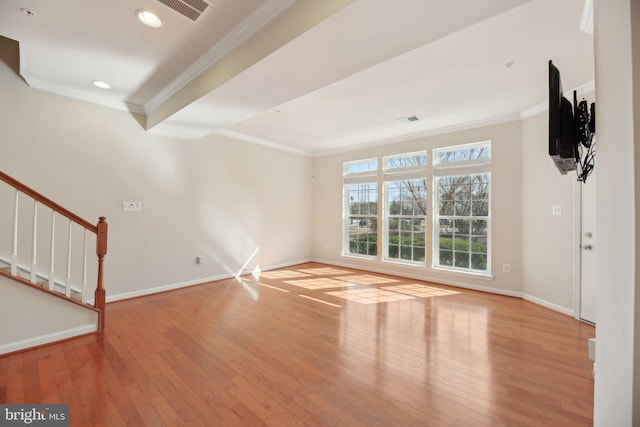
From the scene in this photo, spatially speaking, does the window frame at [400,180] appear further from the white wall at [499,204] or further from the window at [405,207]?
the white wall at [499,204]

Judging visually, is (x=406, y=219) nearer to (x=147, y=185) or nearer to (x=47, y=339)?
(x=147, y=185)

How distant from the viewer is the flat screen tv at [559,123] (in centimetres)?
148

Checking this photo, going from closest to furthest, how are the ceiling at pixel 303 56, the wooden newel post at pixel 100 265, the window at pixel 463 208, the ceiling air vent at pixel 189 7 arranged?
the ceiling at pixel 303 56 → the ceiling air vent at pixel 189 7 → the wooden newel post at pixel 100 265 → the window at pixel 463 208

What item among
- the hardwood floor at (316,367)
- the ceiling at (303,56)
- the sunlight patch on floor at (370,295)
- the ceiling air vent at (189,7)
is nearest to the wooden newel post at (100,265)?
the hardwood floor at (316,367)

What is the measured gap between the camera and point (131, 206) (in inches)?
148

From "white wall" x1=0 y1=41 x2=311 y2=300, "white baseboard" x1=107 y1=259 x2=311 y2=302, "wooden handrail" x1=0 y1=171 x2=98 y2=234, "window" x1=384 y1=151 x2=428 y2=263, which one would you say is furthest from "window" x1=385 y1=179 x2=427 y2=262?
"wooden handrail" x1=0 y1=171 x2=98 y2=234

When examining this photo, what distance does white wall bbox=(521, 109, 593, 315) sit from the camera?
10.9 feet

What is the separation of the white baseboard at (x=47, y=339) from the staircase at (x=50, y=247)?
106mm

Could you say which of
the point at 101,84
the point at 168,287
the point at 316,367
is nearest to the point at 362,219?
the point at 168,287

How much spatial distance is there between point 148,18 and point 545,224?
16.7 ft

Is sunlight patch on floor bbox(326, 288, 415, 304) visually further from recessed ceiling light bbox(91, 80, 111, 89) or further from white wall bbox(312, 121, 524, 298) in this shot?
recessed ceiling light bbox(91, 80, 111, 89)

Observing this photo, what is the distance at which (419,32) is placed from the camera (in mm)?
1725

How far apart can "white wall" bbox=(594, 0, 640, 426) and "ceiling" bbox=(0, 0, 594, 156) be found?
2.88 ft

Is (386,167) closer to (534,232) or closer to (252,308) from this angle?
(534,232)
